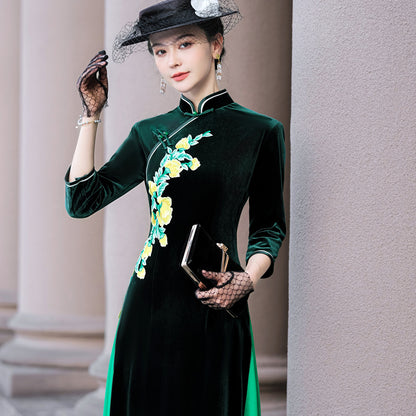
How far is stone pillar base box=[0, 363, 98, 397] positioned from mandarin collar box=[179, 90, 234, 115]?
15.0 feet

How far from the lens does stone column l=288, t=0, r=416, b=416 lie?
2.39 meters

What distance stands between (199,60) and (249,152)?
35 centimetres

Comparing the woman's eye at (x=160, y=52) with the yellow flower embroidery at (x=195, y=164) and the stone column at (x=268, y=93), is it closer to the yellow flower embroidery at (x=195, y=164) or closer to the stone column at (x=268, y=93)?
the yellow flower embroidery at (x=195, y=164)

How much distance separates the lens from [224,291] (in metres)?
2.20

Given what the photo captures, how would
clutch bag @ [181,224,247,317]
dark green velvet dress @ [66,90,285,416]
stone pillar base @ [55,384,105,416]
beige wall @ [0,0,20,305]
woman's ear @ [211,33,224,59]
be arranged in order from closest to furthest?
clutch bag @ [181,224,247,317] < dark green velvet dress @ [66,90,285,416] < woman's ear @ [211,33,224,59] < stone pillar base @ [55,384,105,416] < beige wall @ [0,0,20,305]

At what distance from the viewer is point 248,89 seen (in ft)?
13.2

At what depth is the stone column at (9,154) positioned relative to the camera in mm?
8789

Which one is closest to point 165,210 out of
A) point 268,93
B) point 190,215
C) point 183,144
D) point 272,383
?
point 190,215

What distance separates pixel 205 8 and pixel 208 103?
32 cm

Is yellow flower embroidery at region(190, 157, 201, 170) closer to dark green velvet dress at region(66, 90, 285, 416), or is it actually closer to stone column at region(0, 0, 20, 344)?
dark green velvet dress at region(66, 90, 285, 416)

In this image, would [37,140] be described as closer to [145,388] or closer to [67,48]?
[67,48]

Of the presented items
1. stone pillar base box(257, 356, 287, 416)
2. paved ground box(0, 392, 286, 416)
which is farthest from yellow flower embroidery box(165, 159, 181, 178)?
paved ground box(0, 392, 286, 416)

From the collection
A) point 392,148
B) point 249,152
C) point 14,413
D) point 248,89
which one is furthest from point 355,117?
point 14,413

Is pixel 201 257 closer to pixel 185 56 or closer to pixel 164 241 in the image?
pixel 164 241
